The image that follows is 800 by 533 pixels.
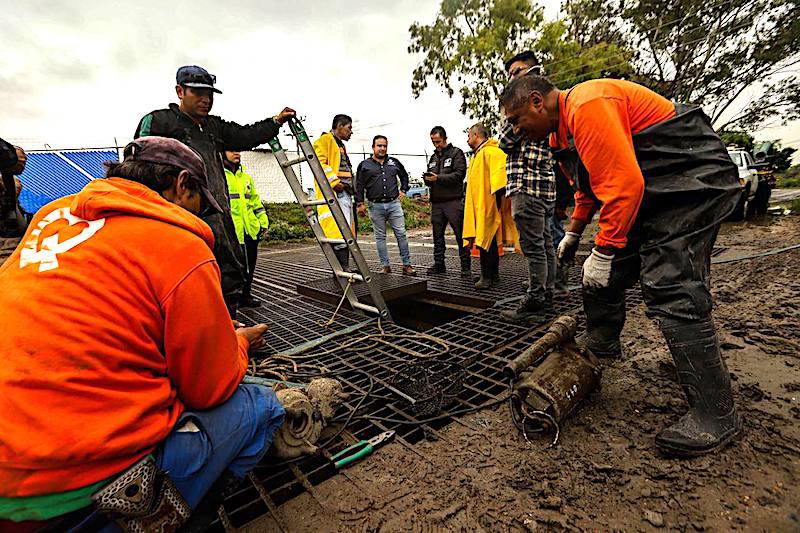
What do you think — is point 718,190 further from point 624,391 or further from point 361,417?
point 361,417

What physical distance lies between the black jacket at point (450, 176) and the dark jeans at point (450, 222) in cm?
9

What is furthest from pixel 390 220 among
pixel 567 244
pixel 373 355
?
pixel 567 244

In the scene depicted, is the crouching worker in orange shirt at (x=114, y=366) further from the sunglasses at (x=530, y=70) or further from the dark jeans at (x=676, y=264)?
the sunglasses at (x=530, y=70)

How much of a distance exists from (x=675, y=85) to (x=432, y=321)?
16005mm

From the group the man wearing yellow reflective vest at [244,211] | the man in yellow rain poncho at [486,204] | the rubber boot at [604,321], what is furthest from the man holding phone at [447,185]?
the rubber boot at [604,321]

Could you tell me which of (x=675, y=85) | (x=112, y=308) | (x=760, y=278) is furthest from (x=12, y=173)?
(x=675, y=85)

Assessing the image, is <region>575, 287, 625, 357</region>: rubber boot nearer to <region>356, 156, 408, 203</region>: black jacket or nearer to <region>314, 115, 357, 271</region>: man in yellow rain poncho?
<region>314, 115, 357, 271</region>: man in yellow rain poncho

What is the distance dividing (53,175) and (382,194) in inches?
476

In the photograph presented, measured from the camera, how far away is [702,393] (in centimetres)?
158

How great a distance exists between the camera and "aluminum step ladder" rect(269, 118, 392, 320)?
3059mm

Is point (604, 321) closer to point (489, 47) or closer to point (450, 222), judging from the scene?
point (450, 222)

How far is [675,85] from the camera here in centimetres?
1456

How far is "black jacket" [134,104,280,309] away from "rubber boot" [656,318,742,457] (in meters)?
2.65

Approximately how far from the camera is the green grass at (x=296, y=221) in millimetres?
10977
